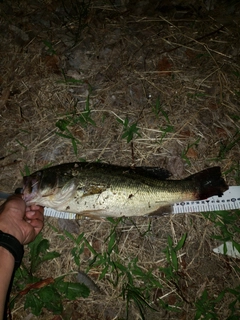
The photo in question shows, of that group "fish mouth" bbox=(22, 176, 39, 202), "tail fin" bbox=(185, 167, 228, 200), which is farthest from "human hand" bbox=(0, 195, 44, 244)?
"tail fin" bbox=(185, 167, 228, 200)

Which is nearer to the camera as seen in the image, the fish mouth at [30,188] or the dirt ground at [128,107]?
the fish mouth at [30,188]

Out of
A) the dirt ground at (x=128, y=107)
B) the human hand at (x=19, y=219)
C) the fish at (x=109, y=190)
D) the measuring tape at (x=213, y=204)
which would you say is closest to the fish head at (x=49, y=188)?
the fish at (x=109, y=190)

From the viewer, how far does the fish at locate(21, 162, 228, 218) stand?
10.5 feet

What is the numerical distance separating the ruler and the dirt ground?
0.15 metres

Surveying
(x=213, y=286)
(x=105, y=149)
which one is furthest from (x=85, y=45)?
(x=213, y=286)

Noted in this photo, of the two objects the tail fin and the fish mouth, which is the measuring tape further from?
the fish mouth

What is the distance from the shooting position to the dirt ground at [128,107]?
362 cm

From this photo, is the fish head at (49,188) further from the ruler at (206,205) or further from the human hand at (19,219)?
the ruler at (206,205)

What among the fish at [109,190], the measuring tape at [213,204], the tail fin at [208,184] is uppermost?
the fish at [109,190]

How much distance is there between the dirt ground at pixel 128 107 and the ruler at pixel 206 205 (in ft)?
0.48

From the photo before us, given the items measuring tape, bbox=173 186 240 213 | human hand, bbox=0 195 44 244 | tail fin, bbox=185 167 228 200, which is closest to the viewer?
human hand, bbox=0 195 44 244

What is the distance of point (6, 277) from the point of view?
2.84m

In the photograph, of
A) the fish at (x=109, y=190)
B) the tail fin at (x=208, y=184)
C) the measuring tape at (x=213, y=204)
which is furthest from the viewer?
the measuring tape at (x=213, y=204)

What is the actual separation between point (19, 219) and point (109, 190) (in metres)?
1.14
